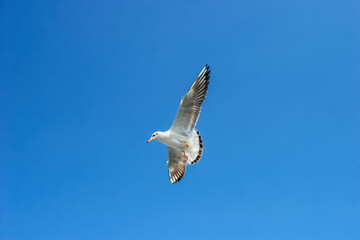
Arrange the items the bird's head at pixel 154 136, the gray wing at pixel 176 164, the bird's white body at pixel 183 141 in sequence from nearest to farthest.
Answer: the bird's white body at pixel 183 141
the bird's head at pixel 154 136
the gray wing at pixel 176 164

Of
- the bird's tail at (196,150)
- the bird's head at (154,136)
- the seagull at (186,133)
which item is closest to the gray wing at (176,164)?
the seagull at (186,133)

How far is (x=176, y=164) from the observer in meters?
13.1

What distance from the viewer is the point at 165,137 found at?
12133 millimetres

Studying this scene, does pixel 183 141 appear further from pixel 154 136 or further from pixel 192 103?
pixel 192 103

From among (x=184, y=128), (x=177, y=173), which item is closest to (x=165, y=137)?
(x=184, y=128)

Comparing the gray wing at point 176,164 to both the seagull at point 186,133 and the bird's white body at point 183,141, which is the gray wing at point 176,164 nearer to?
the seagull at point 186,133

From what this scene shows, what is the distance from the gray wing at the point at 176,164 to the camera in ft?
42.2

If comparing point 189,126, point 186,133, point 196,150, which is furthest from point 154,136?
point 196,150

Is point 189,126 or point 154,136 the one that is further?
point 154,136

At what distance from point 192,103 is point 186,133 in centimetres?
105

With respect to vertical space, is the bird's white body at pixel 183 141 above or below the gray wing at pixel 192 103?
below

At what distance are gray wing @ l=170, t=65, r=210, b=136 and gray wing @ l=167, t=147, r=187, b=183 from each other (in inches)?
47.5

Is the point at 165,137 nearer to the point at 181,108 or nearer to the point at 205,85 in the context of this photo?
the point at 181,108

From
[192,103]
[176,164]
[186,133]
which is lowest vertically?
[176,164]
